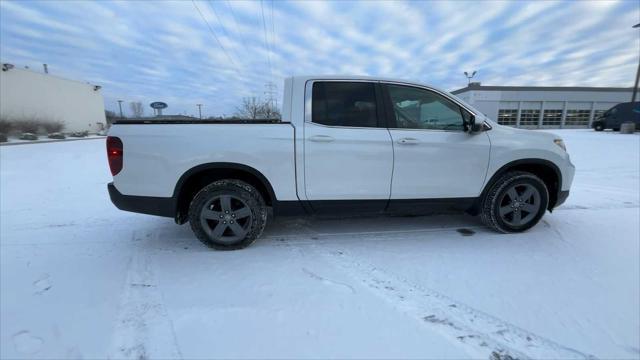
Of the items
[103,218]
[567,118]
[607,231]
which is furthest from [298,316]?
[567,118]

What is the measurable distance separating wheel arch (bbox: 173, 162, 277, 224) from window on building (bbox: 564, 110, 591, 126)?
59243 mm

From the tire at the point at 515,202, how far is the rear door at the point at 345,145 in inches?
52.2

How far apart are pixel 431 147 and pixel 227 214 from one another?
2328 mm

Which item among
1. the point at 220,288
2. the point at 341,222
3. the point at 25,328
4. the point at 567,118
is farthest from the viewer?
the point at 567,118

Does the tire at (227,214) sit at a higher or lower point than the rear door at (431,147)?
lower

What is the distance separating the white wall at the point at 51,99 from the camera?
2457 cm

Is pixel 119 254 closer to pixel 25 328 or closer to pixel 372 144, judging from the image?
pixel 25 328

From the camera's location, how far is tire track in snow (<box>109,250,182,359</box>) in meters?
1.95

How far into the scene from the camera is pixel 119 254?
129 inches

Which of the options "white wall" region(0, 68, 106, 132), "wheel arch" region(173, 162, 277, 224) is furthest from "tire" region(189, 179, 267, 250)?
"white wall" region(0, 68, 106, 132)

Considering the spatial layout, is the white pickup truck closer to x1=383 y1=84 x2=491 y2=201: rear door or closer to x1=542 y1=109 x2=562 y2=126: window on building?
x1=383 y1=84 x2=491 y2=201: rear door

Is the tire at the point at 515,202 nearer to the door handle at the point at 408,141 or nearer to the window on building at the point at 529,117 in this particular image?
the door handle at the point at 408,141

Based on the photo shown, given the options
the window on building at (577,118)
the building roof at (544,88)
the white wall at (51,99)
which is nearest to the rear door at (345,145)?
the white wall at (51,99)

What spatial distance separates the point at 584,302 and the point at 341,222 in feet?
8.25
